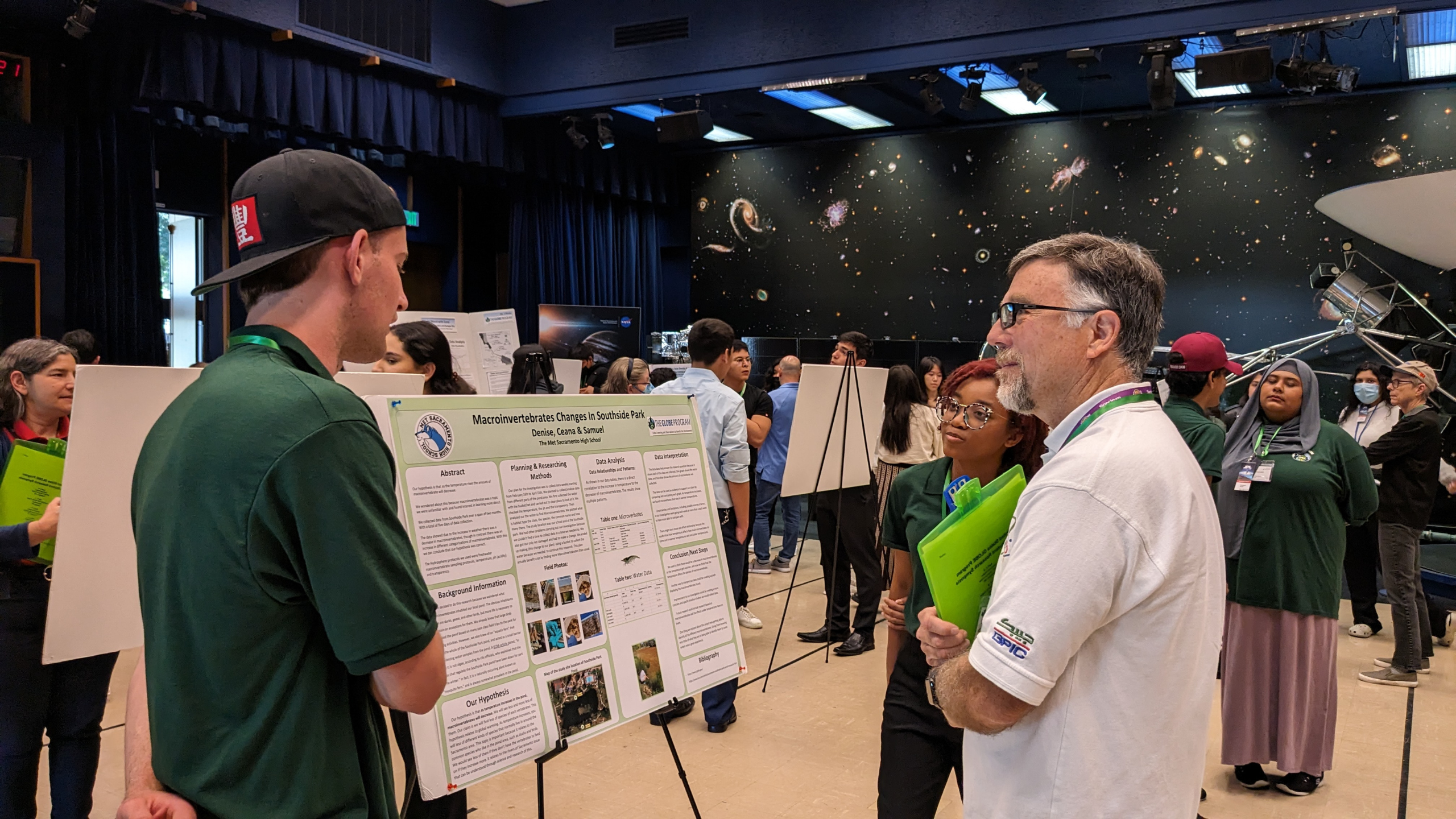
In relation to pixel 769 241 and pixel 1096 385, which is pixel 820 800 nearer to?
pixel 1096 385

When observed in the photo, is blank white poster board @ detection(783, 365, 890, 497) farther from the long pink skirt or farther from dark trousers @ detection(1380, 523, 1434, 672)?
dark trousers @ detection(1380, 523, 1434, 672)

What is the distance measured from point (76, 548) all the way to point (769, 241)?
10102 millimetres

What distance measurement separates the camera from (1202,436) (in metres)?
3.64

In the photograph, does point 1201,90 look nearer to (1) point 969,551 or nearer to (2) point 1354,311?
(2) point 1354,311

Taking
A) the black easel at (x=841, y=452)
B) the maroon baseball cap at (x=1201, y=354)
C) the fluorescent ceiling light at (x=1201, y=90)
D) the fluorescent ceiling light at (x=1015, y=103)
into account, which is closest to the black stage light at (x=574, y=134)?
the fluorescent ceiling light at (x=1015, y=103)

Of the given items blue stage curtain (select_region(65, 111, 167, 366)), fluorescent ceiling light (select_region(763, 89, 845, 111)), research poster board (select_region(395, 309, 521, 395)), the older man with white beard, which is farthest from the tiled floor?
fluorescent ceiling light (select_region(763, 89, 845, 111))

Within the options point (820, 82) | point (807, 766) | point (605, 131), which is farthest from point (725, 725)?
point (605, 131)

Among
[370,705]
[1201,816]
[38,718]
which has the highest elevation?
[370,705]

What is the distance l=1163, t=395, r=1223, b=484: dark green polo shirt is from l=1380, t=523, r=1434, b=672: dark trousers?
235 cm

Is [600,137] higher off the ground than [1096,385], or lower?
higher

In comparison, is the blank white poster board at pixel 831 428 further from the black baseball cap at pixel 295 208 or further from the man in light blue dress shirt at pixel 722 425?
the black baseball cap at pixel 295 208

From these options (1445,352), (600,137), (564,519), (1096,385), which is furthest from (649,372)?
(1445,352)

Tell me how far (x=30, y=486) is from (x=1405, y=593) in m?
6.14

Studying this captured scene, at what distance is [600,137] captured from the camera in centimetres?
952
